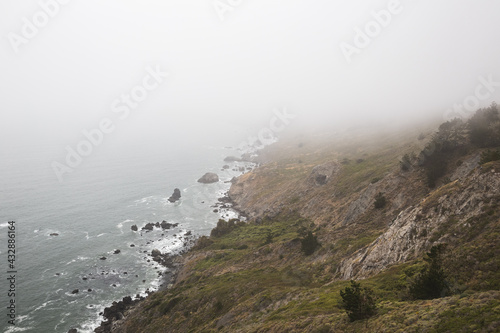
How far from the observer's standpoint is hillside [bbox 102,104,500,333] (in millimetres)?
19156

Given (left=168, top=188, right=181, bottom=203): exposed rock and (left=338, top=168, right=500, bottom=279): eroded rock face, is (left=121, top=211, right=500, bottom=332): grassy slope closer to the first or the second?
(left=338, top=168, right=500, bottom=279): eroded rock face

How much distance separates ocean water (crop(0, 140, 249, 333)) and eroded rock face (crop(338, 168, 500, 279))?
53467mm

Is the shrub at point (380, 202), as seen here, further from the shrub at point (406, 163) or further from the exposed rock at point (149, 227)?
the exposed rock at point (149, 227)

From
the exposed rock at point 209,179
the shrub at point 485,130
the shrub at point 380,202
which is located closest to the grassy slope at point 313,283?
the shrub at point 380,202

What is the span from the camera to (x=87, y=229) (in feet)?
303

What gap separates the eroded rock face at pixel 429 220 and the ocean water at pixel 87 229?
53.5 meters

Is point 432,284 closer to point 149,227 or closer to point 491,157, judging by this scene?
point 491,157

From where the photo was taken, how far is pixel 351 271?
34.7 m

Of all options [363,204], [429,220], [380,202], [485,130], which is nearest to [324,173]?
[363,204]

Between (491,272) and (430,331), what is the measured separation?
7862 mm

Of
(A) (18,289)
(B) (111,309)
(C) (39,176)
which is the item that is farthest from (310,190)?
(C) (39,176)

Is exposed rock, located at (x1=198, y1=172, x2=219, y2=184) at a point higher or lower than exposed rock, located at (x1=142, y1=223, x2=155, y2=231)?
higher

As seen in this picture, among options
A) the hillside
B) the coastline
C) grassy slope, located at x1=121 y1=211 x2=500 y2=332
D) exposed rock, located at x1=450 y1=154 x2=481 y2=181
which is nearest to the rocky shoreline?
the coastline

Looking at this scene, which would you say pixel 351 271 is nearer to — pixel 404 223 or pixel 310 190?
pixel 404 223
